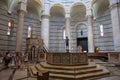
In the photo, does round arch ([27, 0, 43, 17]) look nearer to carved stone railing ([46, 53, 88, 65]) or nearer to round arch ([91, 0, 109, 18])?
round arch ([91, 0, 109, 18])

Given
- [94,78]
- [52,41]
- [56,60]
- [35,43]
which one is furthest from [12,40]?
[94,78]

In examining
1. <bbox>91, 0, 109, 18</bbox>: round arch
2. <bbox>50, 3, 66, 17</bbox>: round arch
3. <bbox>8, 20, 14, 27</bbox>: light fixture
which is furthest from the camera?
<bbox>50, 3, 66, 17</bbox>: round arch

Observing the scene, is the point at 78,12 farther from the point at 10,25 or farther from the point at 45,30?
the point at 10,25

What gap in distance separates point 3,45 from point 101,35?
1611 centimetres

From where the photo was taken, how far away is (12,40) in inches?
645

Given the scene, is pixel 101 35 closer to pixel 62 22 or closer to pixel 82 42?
pixel 82 42

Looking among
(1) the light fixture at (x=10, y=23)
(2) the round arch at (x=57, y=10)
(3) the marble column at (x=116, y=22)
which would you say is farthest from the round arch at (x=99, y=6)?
(1) the light fixture at (x=10, y=23)

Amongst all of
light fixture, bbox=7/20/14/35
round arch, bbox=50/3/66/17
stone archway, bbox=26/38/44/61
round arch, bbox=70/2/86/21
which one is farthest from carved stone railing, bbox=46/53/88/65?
round arch, bbox=70/2/86/21

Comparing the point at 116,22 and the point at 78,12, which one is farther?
the point at 78,12

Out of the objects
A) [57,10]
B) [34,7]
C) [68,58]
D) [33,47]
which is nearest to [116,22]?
[68,58]

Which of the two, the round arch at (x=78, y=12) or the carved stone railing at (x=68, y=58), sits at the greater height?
the round arch at (x=78, y=12)

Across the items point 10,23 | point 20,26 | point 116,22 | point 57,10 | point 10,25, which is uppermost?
point 57,10

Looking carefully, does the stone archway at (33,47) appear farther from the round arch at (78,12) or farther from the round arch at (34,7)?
the round arch at (78,12)

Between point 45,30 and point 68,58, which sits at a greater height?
point 45,30
